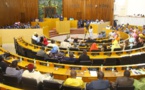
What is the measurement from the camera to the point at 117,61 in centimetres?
793

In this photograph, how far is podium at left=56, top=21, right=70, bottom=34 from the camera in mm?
18766

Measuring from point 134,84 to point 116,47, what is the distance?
484cm

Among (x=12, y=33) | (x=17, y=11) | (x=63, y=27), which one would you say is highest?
(x=17, y=11)

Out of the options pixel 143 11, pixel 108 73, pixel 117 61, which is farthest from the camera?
pixel 143 11

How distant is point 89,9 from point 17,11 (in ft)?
27.1

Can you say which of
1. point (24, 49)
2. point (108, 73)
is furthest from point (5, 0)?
point (108, 73)

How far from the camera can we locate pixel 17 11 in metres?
17.7

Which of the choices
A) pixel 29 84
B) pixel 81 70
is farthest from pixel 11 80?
pixel 81 70

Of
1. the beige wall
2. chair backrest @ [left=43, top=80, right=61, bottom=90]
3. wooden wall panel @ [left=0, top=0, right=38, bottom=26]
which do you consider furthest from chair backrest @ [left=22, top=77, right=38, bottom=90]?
wooden wall panel @ [left=0, top=0, right=38, bottom=26]

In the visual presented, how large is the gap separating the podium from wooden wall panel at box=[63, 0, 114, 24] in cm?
295

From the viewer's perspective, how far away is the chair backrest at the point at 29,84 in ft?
15.4

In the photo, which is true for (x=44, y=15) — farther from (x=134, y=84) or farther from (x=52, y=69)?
(x=134, y=84)

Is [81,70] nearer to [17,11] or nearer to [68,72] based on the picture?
[68,72]

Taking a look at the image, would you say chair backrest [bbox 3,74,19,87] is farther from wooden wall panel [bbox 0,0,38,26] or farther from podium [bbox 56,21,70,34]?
podium [bbox 56,21,70,34]
